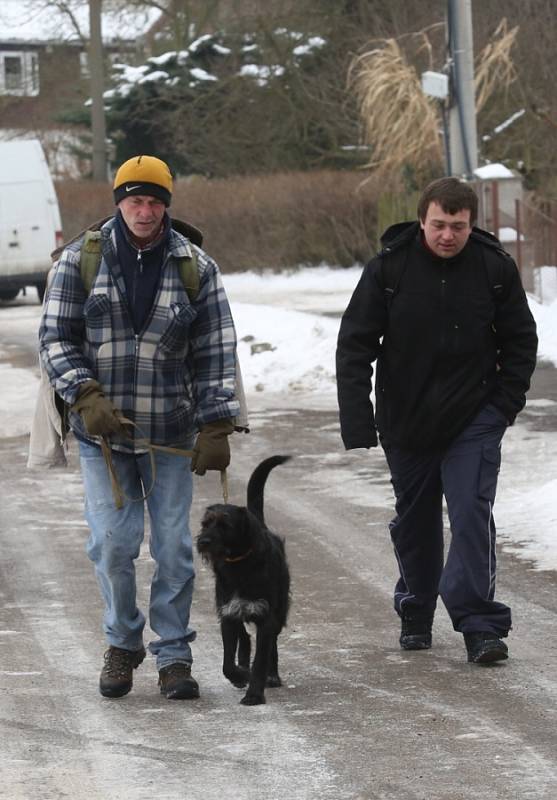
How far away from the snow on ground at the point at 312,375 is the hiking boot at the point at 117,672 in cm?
284

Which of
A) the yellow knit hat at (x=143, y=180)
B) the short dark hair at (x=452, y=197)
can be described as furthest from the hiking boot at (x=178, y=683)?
the short dark hair at (x=452, y=197)

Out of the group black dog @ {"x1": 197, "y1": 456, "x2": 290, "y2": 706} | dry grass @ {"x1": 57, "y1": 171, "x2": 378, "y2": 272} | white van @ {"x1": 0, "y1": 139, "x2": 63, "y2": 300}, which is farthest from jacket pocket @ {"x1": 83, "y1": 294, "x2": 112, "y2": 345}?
dry grass @ {"x1": 57, "y1": 171, "x2": 378, "y2": 272}

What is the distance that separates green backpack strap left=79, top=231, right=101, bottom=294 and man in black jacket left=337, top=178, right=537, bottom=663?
3.41 ft

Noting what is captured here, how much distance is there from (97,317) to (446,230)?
132 centimetres

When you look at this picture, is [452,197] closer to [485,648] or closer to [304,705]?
[485,648]

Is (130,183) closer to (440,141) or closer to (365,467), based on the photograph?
(365,467)

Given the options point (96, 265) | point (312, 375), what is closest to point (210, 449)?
point (96, 265)

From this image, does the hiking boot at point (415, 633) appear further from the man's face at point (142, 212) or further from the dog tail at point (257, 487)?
the man's face at point (142, 212)

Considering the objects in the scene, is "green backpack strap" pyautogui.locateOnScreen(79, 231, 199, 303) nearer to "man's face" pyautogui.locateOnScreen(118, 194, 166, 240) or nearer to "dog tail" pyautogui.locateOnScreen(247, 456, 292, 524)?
"man's face" pyautogui.locateOnScreen(118, 194, 166, 240)

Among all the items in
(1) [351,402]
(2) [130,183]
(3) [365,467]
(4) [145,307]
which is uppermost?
(2) [130,183]

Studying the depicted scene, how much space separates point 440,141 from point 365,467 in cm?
1600

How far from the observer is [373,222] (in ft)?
100

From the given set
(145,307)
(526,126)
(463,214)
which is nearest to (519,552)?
(463,214)

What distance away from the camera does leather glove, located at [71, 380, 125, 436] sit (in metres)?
5.79
